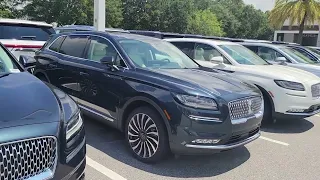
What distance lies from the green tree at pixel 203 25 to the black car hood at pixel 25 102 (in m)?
45.4

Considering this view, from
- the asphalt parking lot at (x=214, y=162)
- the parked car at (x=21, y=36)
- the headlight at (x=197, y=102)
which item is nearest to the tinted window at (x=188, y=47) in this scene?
the asphalt parking lot at (x=214, y=162)

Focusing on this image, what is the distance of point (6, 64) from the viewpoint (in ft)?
11.6

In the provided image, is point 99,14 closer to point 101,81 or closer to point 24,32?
point 24,32

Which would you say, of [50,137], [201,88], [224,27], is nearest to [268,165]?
[201,88]

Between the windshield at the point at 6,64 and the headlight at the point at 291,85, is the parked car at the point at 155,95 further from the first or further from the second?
the headlight at the point at 291,85

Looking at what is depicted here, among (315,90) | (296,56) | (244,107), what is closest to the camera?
(244,107)

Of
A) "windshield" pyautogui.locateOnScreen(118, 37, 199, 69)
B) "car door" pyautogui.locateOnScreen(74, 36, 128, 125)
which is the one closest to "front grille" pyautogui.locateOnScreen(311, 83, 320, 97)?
"windshield" pyautogui.locateOnScreen(118, 37, 199, 69)

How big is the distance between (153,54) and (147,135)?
1.41 meters

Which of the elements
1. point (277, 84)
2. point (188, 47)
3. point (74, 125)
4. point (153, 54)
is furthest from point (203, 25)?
point (74, 125)

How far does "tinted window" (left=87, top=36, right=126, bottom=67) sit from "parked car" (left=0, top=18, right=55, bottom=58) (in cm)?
367

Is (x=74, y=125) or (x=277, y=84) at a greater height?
(x=74, y=125)

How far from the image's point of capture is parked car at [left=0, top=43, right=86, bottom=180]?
216 cm

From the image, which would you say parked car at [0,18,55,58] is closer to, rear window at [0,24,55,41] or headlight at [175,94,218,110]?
rear window at [0,24,55,41]

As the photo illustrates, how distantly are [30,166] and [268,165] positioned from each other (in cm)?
330
